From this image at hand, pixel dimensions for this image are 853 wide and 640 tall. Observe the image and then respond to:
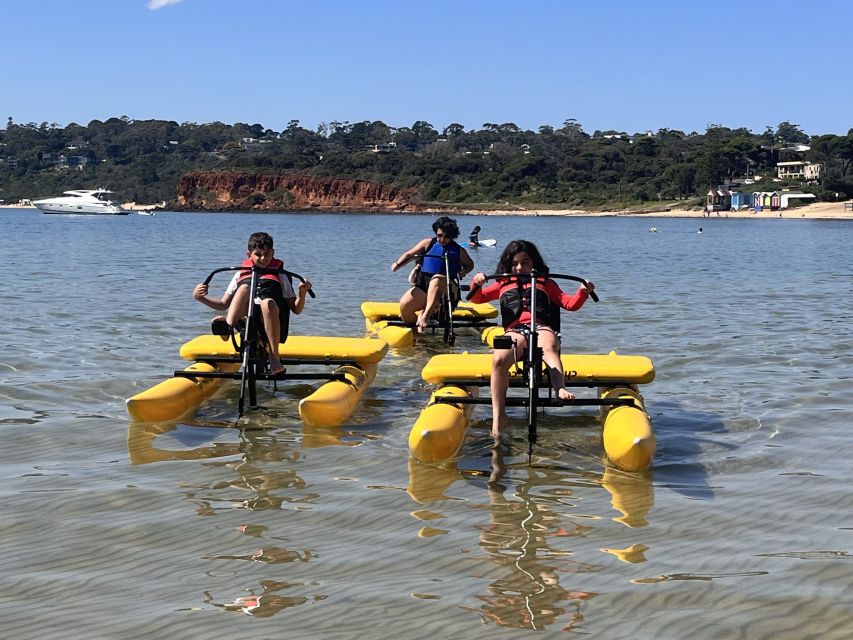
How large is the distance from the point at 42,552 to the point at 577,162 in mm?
149105

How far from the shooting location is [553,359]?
302 inches

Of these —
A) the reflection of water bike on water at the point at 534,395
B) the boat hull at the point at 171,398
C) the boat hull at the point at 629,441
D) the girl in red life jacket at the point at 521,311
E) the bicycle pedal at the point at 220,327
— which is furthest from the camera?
the bicycle pedal at the point at 220,327

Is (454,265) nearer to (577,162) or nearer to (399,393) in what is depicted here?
(399,393)

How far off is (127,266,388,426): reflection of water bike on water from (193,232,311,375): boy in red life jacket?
0.05m

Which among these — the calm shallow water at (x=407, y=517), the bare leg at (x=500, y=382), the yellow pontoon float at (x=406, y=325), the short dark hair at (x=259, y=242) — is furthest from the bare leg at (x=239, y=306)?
the yellow pontoon float at (x=406, y=325)

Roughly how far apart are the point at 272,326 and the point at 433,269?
4.91 m

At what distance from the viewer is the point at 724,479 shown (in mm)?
7145

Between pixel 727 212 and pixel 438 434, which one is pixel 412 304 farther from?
pixel 727 212

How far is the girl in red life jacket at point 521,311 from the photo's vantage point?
24.7 feet

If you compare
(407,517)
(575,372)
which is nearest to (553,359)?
(575,372)

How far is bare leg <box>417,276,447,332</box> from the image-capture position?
43.5ft

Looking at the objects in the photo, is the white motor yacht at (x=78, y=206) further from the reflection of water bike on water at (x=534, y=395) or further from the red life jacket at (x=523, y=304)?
the red life jacket at (x=523, y=304)

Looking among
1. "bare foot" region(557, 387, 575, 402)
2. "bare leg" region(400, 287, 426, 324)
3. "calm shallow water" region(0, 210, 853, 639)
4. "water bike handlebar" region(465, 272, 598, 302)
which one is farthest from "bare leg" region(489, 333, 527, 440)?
"bare leg" region(400, 287, 426, 324)

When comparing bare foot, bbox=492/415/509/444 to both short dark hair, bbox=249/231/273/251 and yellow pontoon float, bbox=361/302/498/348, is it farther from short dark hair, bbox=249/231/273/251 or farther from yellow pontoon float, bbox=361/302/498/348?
yellow pontoon float, bbox=361/302/498/348
